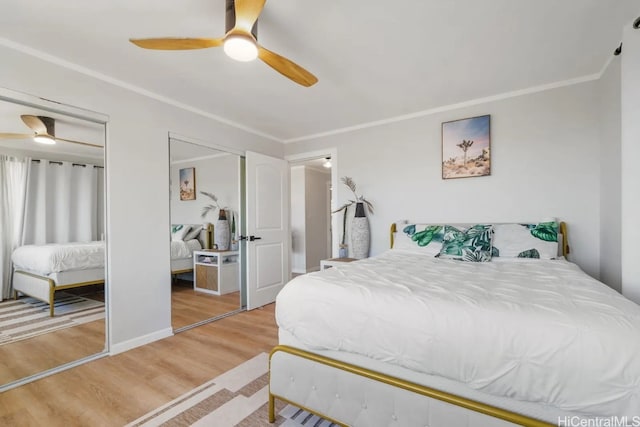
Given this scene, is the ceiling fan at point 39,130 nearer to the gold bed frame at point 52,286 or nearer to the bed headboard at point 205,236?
the gold bed frame at point 52,286

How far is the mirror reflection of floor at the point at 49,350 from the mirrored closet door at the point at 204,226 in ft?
4.13

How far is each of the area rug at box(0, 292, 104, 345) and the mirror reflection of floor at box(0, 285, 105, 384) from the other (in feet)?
0.48

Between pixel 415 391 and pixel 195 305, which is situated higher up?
pixel 415 391

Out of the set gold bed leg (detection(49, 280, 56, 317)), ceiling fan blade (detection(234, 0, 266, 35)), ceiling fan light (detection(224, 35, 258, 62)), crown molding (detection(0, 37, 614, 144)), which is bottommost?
gold bed leg (detection(49, 280, 56, 317))

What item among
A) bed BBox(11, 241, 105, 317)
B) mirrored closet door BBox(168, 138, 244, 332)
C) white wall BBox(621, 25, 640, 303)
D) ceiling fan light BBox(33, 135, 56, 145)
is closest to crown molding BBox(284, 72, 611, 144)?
white wall BBox(621, 25, 640, 303)

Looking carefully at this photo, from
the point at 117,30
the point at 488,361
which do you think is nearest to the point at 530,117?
the point at 488,361

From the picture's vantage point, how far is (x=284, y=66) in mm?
1923

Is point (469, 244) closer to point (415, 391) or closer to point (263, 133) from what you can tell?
point (415, 391)

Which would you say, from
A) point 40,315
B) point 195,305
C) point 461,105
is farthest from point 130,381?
point 461,105

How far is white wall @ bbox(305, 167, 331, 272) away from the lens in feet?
20.6

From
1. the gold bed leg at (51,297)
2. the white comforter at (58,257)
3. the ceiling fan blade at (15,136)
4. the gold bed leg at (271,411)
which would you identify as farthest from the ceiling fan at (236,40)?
the gold bed leg at (51,297)

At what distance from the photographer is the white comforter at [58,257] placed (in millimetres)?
2920

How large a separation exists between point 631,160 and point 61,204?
16.3 feet

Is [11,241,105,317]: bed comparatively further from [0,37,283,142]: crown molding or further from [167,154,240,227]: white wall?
[0,37,283,142]: crown molding
